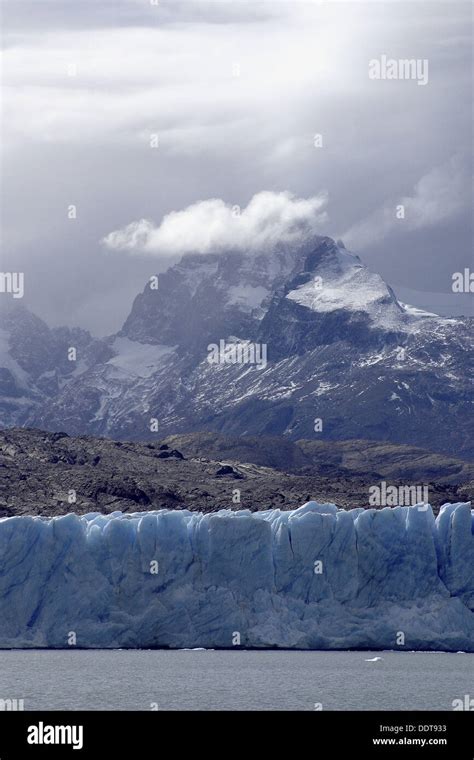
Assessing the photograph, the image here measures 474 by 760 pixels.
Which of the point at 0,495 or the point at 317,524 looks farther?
the point at 0,495

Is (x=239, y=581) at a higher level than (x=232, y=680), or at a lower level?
higher

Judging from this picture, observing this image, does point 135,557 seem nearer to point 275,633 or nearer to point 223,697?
point 275,633

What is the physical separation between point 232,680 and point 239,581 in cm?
1543

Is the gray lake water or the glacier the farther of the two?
the glacier

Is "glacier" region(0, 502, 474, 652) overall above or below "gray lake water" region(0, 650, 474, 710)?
above

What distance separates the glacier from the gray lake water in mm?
1433

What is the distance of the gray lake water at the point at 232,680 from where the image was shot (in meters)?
80.1

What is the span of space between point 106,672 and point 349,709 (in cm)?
1811

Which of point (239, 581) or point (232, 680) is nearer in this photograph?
point (232, 680)

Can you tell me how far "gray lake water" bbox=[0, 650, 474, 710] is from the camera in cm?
8006

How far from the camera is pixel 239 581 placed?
103m

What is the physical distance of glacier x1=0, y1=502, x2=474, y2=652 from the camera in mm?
101812

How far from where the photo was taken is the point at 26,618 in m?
102
